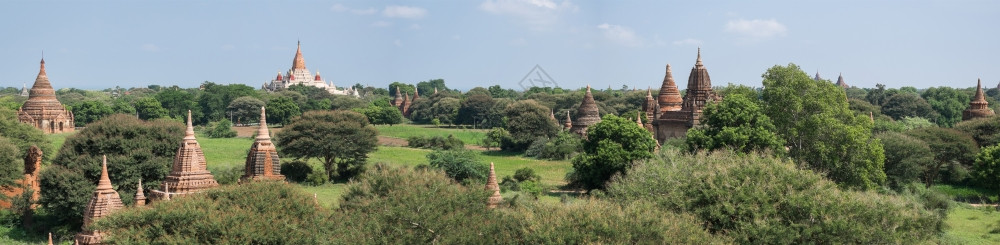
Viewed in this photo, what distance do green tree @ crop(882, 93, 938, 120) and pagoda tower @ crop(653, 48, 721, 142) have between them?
50.9 meters

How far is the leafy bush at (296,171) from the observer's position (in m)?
40.7

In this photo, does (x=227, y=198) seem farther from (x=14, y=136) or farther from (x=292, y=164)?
(x=14, y=136)

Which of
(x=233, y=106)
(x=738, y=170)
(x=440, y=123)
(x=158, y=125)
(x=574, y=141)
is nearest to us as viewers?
(x=738, y=170)

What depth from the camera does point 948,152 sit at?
4306cm

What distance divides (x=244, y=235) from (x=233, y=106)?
2912 inches

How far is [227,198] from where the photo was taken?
19078 millimetres

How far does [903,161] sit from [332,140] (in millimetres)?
27309

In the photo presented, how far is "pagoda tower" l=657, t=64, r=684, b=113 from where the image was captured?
56.2m

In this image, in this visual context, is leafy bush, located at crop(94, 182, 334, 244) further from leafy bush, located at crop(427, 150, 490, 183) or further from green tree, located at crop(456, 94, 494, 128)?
green tree, located at crop(456, 94, 494, 128)

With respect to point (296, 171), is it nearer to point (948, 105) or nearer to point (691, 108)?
point (691, 108)

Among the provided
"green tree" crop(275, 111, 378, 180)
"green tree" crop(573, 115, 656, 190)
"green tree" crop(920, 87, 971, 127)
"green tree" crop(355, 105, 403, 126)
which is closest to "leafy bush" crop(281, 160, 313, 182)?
"green tree" crop(275, 111, 378, 180)

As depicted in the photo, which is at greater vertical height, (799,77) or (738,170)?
(799,77)

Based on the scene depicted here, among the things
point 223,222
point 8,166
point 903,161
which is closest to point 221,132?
point 8,166

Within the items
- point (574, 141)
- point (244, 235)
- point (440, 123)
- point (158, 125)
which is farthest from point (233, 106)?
point (244, 235)
